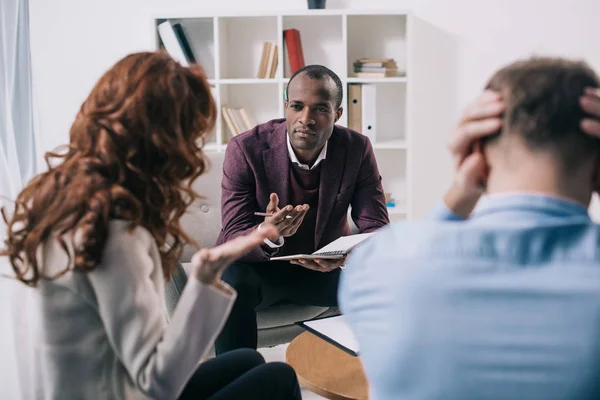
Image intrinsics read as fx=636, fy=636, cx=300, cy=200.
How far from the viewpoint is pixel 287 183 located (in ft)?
7.40

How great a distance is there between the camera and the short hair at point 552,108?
2.38 feet

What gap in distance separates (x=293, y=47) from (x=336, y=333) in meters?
2.26

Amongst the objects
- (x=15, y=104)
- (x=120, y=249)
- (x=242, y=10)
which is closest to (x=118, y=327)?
(x=120, y=249)

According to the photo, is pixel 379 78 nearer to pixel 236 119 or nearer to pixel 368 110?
pixel 368 110

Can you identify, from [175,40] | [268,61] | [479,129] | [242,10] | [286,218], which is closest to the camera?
[479,129]

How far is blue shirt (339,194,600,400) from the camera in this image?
2.17ft

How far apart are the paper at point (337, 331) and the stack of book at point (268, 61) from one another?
214 cm

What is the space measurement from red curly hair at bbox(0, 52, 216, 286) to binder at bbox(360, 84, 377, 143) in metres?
2.45

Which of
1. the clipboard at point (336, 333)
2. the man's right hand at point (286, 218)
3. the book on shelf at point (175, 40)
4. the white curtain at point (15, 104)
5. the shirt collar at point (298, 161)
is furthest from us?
the book on shelf at point (175, 40)

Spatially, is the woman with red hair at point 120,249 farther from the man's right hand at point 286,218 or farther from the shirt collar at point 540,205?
the man's right hand at point 286,218

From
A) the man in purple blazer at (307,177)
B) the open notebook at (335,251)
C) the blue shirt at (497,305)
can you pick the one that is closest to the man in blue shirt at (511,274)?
the blue shirt at (497,305)

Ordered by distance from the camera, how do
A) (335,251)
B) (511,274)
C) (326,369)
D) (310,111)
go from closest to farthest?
(511,274)
(326,369)
(335,251)
(310,111)

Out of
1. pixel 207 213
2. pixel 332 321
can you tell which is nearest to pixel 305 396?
pixel 332 321

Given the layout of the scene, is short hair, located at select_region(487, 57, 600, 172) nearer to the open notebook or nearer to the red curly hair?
the red curly hair
